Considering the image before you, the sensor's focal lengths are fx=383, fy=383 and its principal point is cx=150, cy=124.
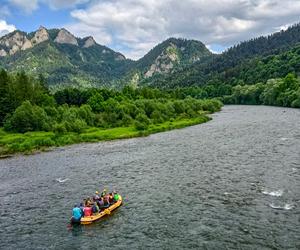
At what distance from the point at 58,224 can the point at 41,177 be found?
90.1ft

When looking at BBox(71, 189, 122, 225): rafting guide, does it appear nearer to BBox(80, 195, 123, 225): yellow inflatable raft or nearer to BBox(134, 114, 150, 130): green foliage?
BBox(80, 195, 123, 225): yellow inflatable raft

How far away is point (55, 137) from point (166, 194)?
69.8 meters

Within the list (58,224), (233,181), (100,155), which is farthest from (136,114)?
(58,224)

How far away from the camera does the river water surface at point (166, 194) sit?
42906 mm

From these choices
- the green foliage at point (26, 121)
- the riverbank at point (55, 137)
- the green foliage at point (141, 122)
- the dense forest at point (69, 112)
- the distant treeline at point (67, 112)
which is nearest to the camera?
the riverbank at point (55, 137)

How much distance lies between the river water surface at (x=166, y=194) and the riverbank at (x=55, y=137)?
913 centimetres

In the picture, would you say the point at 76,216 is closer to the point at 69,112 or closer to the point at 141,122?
the point at 141,122

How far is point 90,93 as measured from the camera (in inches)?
7731

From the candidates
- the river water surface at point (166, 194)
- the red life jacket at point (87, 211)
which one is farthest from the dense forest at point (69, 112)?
the red life jacket at point (87, 211)

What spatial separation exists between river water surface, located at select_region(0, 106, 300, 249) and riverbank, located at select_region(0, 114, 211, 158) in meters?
9.13

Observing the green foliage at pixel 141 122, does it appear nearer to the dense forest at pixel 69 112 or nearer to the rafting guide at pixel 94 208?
the dense forest at pixel 69 112

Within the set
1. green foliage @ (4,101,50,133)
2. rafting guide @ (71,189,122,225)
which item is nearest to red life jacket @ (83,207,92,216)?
rafting guide @ (71,189,122,225)

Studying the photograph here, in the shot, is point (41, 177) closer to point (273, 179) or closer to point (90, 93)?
point (273, 179)

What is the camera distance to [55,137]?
120 meters
